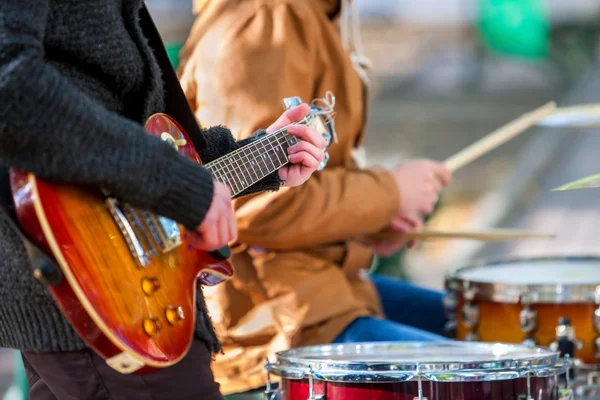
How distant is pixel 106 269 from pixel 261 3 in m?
0.96

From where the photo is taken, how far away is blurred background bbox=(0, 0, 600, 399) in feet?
21.8

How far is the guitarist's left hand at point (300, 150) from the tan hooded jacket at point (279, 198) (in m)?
0.32

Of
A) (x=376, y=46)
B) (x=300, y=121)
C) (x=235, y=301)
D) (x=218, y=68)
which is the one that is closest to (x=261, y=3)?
(x=218, y=68)

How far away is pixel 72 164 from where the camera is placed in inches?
45.5

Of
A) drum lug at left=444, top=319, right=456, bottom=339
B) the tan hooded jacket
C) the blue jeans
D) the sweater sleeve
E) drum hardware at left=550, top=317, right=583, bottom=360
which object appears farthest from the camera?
the blue jeans

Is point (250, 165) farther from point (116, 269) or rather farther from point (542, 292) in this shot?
point (542, 292)

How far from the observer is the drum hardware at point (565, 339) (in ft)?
6.86

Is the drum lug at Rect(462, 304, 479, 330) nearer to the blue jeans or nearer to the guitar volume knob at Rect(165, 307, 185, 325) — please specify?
the blue jeans

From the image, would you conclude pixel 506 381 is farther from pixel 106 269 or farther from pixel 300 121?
pixel 106 269

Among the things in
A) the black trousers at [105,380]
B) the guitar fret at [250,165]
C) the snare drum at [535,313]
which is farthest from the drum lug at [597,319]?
the black trousers at [105,380]

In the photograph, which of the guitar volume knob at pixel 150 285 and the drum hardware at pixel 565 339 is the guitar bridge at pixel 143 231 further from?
the drum hardware at pixel 565 339

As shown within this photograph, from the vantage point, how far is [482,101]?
41.4ft

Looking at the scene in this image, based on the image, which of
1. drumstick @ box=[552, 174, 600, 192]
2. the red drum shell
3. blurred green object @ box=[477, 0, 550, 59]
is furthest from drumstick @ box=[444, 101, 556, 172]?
blurred green object @ box=[477, 0, 550, 59]

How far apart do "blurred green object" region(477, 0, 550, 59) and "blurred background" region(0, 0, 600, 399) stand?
0.07 feet
